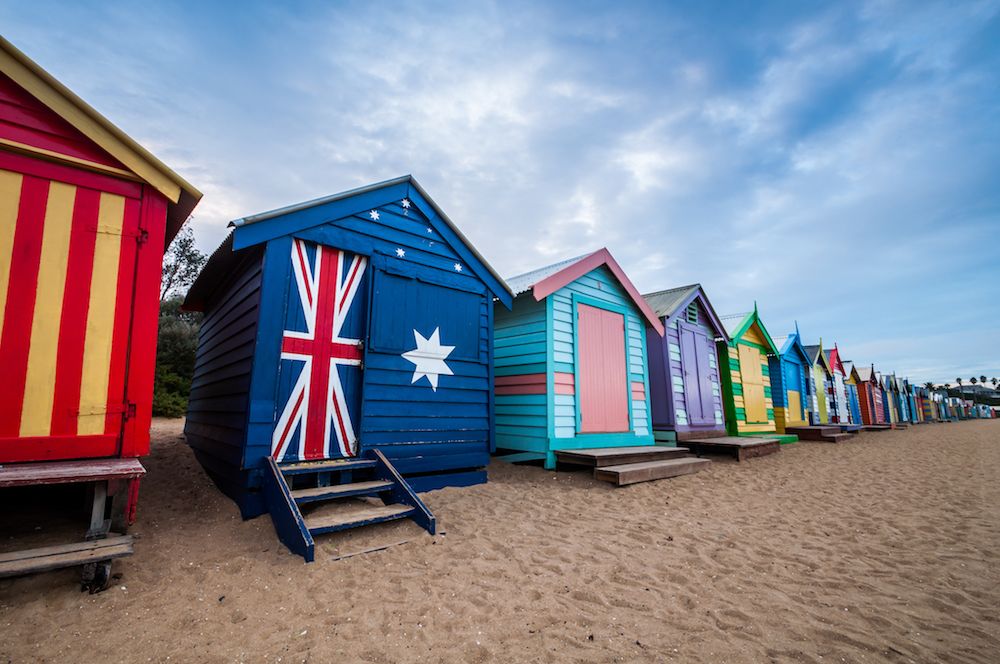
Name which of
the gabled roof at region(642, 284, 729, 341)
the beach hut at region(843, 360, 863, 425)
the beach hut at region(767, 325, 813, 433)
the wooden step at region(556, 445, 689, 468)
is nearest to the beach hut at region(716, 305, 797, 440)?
the beach hut at region(767, 325, 813, 433)

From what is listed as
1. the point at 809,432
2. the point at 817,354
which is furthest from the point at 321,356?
the point at 817,354

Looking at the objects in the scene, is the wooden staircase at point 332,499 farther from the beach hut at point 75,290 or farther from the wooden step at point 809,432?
the wooden step at point 809,432

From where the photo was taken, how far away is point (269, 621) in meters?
2.97

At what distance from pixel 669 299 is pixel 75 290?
12.2 metres

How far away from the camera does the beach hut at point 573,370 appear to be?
26.8 ft

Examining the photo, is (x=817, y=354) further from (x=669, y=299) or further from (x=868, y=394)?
(x=868, y=394)

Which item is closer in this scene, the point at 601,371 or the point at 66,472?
the point at 66,472

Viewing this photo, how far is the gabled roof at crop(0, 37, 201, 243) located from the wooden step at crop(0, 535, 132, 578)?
9.99 ft

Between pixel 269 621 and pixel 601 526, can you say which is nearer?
pixel 269 621

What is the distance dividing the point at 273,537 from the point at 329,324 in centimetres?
244

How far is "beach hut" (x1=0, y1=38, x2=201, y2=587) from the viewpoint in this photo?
355cm

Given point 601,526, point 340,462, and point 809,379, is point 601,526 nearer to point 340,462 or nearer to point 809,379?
point 340,462

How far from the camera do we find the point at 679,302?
1198cm

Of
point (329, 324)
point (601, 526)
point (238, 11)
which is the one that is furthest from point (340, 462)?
point (238, 11)
